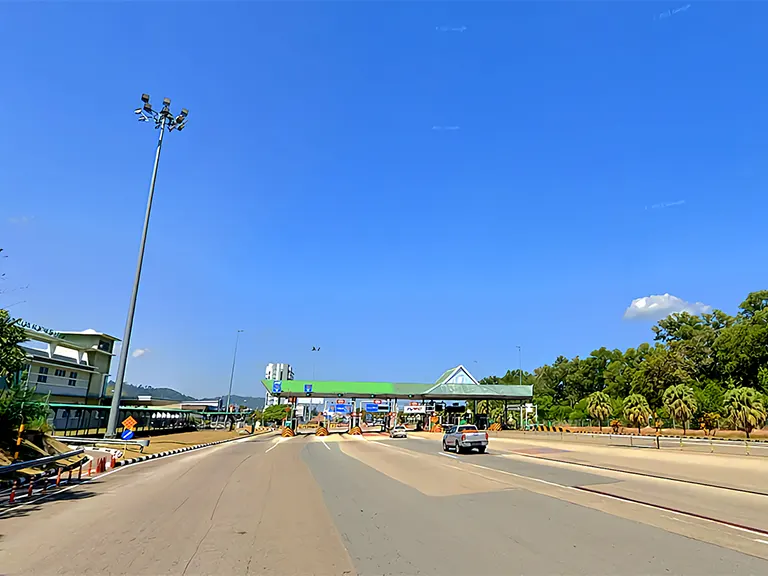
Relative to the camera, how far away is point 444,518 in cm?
1013

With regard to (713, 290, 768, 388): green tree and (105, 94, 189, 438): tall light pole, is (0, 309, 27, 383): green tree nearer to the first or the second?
(105, 94, 189, 438): tall light pole

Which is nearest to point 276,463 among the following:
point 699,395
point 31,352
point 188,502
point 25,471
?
point 25,471

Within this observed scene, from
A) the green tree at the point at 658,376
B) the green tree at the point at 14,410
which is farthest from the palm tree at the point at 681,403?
the green tree at the point at 14,410

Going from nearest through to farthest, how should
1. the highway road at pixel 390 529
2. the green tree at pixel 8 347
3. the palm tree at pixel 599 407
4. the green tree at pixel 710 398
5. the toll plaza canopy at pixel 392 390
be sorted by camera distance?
the highway road at pixel 390 529
the green tree at pixel 8 347
the green tree at pixel 710 398
the palm tree at pixel 599 407
the toll plaza canopy at pixel 392 390

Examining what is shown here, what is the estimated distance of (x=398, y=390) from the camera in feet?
237

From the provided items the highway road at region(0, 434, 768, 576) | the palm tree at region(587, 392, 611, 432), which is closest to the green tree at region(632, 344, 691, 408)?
the palm tree at region(587, 392, 611, 432)

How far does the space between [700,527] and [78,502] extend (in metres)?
13.3

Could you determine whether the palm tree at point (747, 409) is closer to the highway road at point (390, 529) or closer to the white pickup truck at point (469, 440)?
the white pickup truck at point (469, 440)

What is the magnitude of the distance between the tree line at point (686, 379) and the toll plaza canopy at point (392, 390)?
11.4 m

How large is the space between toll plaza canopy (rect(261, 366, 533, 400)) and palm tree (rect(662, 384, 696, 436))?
20.5 meters

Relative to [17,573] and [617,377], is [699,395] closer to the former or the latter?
[617,377]

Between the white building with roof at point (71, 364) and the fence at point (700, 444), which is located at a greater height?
the white building with roof at point (71, 364)

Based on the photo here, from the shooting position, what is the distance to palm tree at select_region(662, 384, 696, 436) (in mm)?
52000

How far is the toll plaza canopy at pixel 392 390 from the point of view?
228 feet
